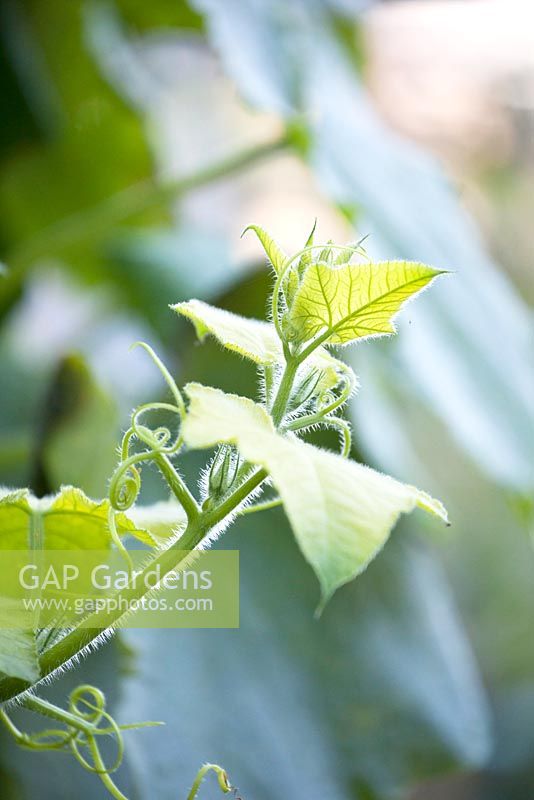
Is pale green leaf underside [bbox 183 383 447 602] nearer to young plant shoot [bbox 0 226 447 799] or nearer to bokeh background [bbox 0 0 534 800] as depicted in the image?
A: young plant shoot [bbox 0 226 447 799]

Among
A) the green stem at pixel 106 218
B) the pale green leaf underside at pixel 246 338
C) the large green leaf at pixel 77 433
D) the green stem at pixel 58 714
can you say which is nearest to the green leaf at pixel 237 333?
the pale green leaf underside at pixel 246 338

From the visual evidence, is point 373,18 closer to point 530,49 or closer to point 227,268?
point 530,49

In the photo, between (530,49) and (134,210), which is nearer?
(134,210)

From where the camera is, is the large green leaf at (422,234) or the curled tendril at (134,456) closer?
the curled tendril at (134,456)

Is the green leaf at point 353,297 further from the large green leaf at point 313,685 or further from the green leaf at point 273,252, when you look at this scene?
the large green leaf at point 313,685

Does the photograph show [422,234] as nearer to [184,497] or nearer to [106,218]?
[106,218]

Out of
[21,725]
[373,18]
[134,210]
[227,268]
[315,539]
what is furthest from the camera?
[373,18]

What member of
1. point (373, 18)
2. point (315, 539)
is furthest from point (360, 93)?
point (315, 539)
